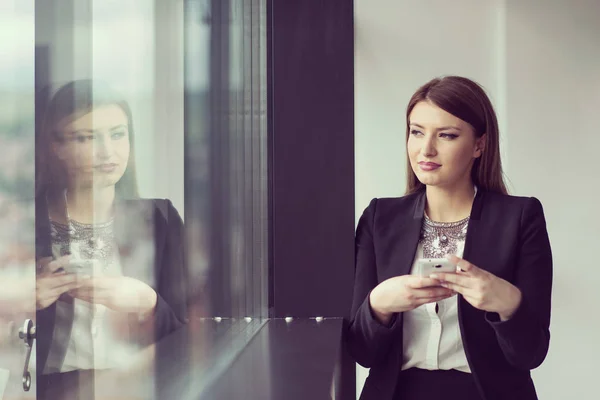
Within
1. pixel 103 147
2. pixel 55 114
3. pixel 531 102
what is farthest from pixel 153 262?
pixel 531 102

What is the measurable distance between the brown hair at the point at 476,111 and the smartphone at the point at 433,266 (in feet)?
1.01

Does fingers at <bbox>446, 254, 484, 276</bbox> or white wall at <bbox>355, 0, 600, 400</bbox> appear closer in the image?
fingers at <bbox>446, 254, 484, 276</bbox>

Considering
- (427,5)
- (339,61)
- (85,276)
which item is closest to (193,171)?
(85,276)

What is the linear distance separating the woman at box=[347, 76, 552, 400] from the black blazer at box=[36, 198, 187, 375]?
0.56 m

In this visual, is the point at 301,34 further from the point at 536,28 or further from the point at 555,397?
the point at 555,397

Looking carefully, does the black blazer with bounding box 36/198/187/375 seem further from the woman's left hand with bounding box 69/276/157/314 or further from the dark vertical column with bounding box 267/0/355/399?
the dark vertical column with bounding box 267/0/355/399

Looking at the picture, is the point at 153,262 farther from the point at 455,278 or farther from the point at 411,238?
the point at 411,238

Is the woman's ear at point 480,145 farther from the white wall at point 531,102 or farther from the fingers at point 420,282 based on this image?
the white wall at point 531,102

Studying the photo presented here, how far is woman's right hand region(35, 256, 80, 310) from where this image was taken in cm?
45

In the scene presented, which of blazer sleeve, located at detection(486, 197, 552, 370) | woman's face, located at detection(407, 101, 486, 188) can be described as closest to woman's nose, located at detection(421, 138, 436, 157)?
woman's face, located at detection(407, 101, 486, 188)

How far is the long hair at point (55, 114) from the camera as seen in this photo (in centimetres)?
45

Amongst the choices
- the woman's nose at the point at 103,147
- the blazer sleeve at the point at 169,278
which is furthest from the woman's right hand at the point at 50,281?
the blazer sleeve at the point at 169,278

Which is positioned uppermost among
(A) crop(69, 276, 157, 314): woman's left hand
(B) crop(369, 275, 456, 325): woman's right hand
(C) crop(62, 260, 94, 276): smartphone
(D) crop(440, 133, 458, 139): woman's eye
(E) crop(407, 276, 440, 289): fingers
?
(D) crop(440, 133, 458, 139): woman's eye

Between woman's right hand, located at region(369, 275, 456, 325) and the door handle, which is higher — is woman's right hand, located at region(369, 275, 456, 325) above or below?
below
